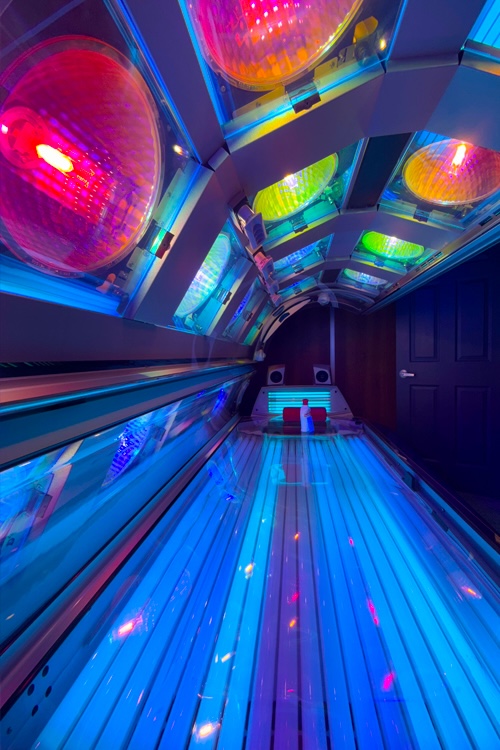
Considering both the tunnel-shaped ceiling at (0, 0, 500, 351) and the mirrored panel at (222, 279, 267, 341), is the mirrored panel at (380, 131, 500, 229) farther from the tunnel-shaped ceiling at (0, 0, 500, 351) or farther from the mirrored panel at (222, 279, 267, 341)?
the mirrored panel at (222, 279, 267, 341)

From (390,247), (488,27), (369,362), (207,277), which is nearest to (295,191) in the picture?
(207,277)

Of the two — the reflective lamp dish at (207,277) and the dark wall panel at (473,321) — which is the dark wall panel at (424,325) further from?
the reflective lamp dish at (207,277)

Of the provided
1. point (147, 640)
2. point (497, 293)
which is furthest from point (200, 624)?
point (497, 293)

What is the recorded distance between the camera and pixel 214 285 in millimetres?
1517

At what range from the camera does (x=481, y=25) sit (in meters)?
0.78

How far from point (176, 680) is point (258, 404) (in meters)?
2.71

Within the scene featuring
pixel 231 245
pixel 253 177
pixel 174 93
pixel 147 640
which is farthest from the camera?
pixel 231 245

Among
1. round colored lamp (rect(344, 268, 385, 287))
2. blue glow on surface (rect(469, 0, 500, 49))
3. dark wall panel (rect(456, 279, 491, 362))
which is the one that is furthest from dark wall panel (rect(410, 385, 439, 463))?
blue glow on surface (rect(469, 0, 500, 49))

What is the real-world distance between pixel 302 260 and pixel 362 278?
0.93 meters

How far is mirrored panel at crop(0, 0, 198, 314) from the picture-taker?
0.52 metres

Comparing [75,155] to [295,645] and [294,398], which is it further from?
[294,398]

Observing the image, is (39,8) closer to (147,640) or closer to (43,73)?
(43,73)

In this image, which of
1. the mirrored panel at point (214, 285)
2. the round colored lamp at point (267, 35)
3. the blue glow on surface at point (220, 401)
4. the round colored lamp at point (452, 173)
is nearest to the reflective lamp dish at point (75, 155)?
the round colored lamp at point (267, 35)

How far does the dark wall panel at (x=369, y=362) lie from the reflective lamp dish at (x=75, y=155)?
11.8 feet
